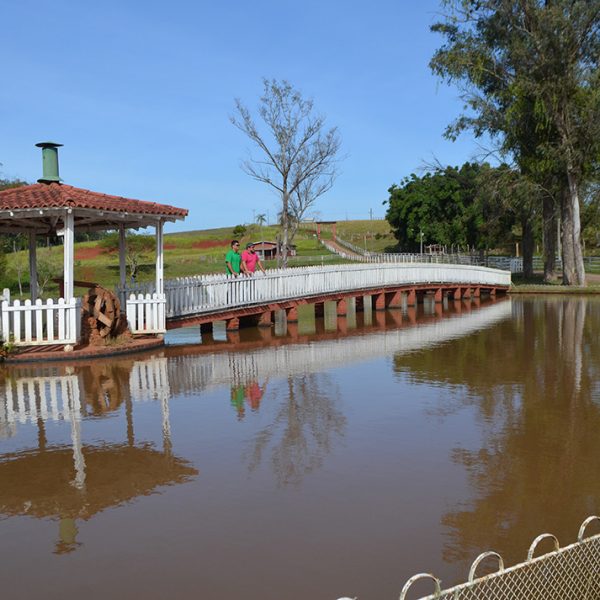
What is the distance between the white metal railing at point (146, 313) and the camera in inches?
614

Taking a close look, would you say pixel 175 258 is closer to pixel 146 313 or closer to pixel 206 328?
pixel 206 328

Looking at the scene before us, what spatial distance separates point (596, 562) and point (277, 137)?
35.7 m

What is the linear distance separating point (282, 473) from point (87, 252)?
71.5m

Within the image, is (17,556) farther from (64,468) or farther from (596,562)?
(596,562)

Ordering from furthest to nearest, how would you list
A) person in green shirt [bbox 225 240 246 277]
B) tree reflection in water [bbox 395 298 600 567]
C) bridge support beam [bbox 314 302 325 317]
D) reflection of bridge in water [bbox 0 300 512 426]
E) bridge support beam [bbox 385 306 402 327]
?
1. bridge support beam [bbox 314 302 325 317]
2. bridge support beam [bbox 385 306 402 327]
3. person in green shirt [bbox 225 240 246 277]
4. reflection of bridge in water [bbox 0 300 512 426]
5. tree reflection in water [bbox 395 298 600 567]

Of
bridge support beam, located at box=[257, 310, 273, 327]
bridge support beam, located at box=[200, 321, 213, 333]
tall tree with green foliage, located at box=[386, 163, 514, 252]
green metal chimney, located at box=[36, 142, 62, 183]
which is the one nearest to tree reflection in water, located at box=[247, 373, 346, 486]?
green metal chimney, located at box=[36, 142, 62, 183]

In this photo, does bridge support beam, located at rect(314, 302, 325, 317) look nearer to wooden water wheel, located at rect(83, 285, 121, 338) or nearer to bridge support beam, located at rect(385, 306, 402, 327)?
bridge support beam, located at rect(385, 306, 402, 327)

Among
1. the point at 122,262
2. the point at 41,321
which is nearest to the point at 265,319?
the point at 122,262

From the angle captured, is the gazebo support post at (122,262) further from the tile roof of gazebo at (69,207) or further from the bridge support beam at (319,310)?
the bridge support beam at (319,310)

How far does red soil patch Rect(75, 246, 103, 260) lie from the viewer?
71.7 m

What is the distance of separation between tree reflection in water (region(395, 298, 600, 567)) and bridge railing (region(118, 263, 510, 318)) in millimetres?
6028

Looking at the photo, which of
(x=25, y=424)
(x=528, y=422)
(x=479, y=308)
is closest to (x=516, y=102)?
(x=479, y=308)

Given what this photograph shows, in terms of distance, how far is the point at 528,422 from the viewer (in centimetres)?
841

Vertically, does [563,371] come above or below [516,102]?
below
